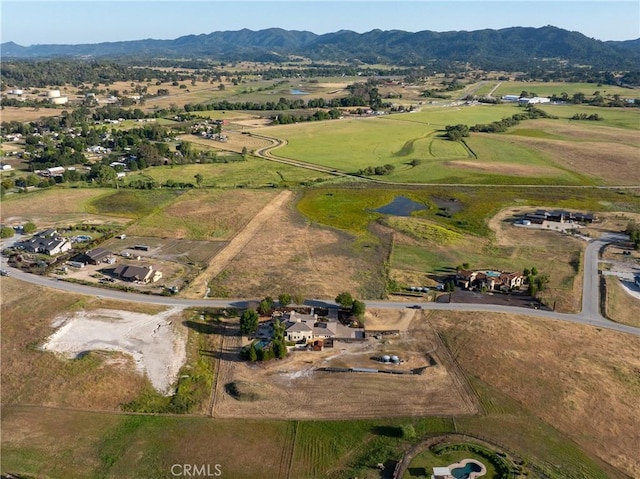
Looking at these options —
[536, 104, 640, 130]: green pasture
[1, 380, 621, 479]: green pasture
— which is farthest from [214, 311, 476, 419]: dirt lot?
[536, 104, 640, 130]: green pasture

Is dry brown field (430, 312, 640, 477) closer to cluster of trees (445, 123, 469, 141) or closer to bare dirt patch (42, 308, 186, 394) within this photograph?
bare dirt patch (42, 308, 186, 394)

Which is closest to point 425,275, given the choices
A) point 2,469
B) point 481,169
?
point 2,469

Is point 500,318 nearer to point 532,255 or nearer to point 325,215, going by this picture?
point 532,255

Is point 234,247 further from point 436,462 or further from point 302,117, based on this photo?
point 302,117

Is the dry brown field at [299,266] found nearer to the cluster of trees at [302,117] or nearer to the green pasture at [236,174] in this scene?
the green pasture at [236,174]

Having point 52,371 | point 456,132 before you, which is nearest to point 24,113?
point 456,132

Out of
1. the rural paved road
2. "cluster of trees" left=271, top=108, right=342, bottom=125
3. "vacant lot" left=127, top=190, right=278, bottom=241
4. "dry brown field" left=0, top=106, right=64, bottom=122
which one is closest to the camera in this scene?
the rural paved road

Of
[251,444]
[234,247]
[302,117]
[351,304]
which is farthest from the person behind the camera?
[302,117]
